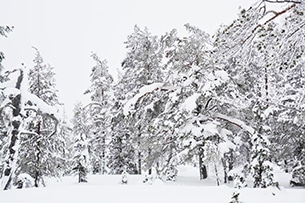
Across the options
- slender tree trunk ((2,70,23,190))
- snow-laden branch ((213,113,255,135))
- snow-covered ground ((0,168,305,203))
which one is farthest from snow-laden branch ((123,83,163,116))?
snow-covered ground ((0,168,305,203))

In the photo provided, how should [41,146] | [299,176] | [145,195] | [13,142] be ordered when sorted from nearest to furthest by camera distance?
[145,195] < [13,142] < [41,146] < [299,176]

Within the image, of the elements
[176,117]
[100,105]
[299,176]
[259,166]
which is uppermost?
[100,105]

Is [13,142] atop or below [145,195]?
atop

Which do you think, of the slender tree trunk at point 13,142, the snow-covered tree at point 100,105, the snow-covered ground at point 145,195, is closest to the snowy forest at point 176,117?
the slender tree trunk at point 13,142

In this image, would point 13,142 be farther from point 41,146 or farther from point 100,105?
point 100,105

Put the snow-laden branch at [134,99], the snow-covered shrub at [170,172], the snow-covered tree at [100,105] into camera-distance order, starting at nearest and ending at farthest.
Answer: the snow-laden branch at [134,99] → the snow-covered shrub at [170,172] → the snow-covered tree at [100,105]

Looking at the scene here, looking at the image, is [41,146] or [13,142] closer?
[13,142]

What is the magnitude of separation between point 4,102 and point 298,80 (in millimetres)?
15243

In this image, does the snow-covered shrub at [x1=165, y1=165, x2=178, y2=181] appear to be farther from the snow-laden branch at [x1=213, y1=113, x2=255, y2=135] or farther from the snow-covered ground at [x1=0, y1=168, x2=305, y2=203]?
the snow-covered ground at [x1=0, y1=168, x2=305, y2=203]

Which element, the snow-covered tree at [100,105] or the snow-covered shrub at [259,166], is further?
the snow-covered tree at [100,105]

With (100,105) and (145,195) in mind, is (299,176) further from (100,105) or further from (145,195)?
(100,105)

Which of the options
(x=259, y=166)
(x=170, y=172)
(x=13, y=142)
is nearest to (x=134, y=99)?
(x=170, y=172)

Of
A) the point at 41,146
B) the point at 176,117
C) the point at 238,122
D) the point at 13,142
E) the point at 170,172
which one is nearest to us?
the point at 13,142

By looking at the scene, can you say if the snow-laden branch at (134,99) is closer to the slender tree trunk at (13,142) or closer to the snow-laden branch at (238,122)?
the snow-laden branch at (238,122)
